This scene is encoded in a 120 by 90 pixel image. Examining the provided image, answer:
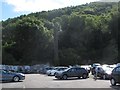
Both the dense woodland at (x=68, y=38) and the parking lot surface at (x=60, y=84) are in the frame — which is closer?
the parking lot surface at (x=60, y=84)

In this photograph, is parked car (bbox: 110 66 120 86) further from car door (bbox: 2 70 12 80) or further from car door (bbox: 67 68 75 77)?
car door (bbox: 67 68 75 77)

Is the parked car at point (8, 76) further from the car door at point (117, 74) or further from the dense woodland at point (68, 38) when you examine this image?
the dense woodland at point (68, 38)

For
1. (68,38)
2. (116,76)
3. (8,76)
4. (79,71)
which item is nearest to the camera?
(116,76)

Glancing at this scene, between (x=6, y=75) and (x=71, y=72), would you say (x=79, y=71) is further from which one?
(x=6, y=75)

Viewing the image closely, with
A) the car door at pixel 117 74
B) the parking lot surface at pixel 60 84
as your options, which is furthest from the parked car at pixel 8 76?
the car door at pixel 117 74

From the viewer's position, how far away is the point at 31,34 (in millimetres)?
77750

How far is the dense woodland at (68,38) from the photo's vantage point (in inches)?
3054

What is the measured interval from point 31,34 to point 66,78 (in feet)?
145

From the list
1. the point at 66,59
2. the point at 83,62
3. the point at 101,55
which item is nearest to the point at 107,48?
the point at 101,55

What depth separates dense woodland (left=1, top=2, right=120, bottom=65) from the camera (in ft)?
254

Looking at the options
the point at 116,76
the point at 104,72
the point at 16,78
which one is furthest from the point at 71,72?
the point at 116,76

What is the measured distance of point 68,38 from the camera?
3418 inches

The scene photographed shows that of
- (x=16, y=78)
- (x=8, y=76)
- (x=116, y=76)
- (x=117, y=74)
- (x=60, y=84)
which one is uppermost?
(x=117, y=74)

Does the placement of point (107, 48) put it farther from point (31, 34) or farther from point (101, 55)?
point (31, 34)
